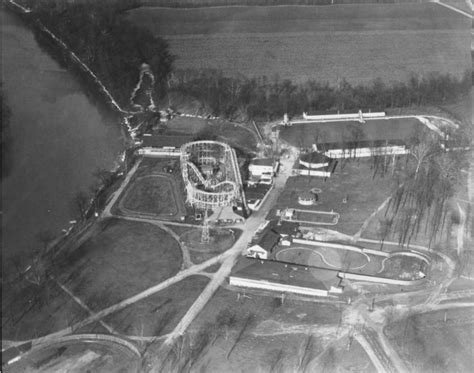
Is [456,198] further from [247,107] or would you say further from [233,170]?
[247,107]

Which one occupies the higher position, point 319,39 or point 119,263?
point 119,263

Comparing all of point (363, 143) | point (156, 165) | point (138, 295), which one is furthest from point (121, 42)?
point (138, 295)

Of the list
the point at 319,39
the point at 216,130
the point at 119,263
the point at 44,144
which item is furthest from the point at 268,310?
the point at 319,39

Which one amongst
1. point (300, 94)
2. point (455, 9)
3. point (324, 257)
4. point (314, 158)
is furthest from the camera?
point (455, 9)

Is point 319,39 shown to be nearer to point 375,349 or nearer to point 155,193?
point 155,193

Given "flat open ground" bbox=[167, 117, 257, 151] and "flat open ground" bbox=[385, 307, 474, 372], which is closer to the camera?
"flat open ground" bbox=[385, 307, 474, 372]

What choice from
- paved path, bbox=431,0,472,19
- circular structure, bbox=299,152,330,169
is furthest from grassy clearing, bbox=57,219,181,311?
paved path, bbox=431,0,472,19

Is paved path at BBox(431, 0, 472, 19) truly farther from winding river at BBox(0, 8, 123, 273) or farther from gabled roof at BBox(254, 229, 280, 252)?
gabled roof at BBox(254, 229, 280, 252)
